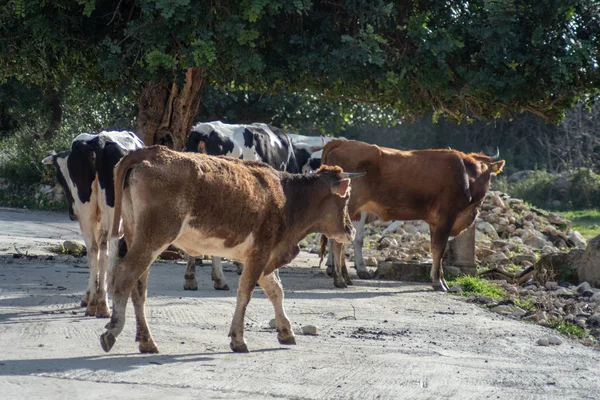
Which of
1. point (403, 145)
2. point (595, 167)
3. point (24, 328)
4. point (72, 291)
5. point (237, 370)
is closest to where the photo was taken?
point (237, 370)

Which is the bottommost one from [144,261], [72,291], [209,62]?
[72,291]

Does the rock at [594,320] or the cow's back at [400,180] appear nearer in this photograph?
the rock at [594,320]

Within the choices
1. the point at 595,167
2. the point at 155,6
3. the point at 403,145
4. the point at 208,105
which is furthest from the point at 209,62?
the point at 403,145

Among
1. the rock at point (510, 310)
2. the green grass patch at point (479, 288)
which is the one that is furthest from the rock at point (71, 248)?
the rock at point (510, 310)

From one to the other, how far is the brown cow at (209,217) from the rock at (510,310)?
3455mm

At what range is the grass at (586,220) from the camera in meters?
24.6

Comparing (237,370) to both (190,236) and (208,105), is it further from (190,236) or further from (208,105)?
(208,105)

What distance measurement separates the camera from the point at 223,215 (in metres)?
7.82

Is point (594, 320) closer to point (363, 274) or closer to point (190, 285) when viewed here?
point (190, 285)

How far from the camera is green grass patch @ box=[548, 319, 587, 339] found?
9.85 metres

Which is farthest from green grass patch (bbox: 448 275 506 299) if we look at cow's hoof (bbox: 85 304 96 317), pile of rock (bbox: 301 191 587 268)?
cow's hoof (bbox: 85 304 96 317)

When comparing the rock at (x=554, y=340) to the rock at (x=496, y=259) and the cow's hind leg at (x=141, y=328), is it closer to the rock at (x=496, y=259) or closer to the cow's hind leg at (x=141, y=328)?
the cow's hind leg at (x=141, y=328)

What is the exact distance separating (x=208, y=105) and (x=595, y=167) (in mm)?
16714

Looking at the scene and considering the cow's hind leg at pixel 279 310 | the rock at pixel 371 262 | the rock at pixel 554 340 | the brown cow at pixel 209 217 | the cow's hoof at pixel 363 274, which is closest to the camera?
the brown cow at pixel 209 217
